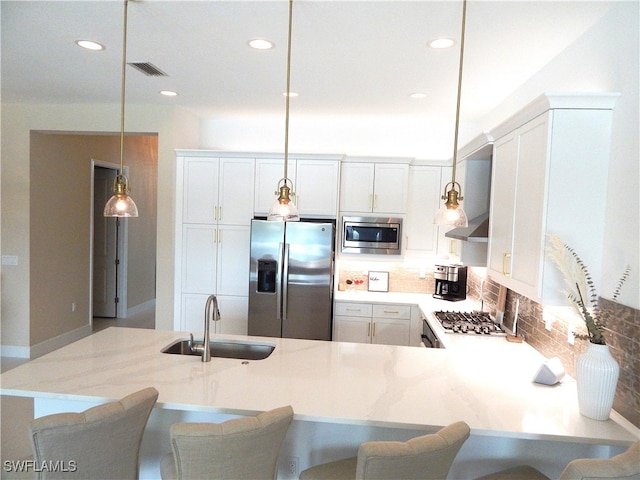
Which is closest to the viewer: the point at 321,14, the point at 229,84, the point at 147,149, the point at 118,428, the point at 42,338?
the point at 118,428

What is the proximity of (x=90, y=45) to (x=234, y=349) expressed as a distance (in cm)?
220

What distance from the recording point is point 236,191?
13.6 ft

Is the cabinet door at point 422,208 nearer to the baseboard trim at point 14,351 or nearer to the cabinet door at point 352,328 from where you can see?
the cabinet door at point 352,328

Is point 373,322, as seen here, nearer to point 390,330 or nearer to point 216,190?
point 390,330

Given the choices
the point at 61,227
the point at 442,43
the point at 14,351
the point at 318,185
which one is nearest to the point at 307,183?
the point at 318,185

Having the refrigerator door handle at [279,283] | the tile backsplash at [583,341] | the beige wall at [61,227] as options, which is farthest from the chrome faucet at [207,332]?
the beige wall at [61,227]

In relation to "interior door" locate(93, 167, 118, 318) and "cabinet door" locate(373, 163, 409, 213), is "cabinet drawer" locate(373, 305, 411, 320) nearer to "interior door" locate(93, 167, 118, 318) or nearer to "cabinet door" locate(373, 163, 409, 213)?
"cabinet door" locate(373, 163, 409, 213)

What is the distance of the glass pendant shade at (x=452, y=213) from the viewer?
6.40 feet

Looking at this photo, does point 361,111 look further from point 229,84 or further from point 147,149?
point 147,149

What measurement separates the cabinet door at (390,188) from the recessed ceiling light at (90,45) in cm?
265

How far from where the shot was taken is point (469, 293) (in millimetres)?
4270

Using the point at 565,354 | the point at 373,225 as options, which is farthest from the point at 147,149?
the point at 565,354

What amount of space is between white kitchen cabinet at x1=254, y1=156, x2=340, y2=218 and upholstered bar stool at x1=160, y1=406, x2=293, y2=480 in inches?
114

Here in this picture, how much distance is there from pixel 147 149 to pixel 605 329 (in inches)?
267
